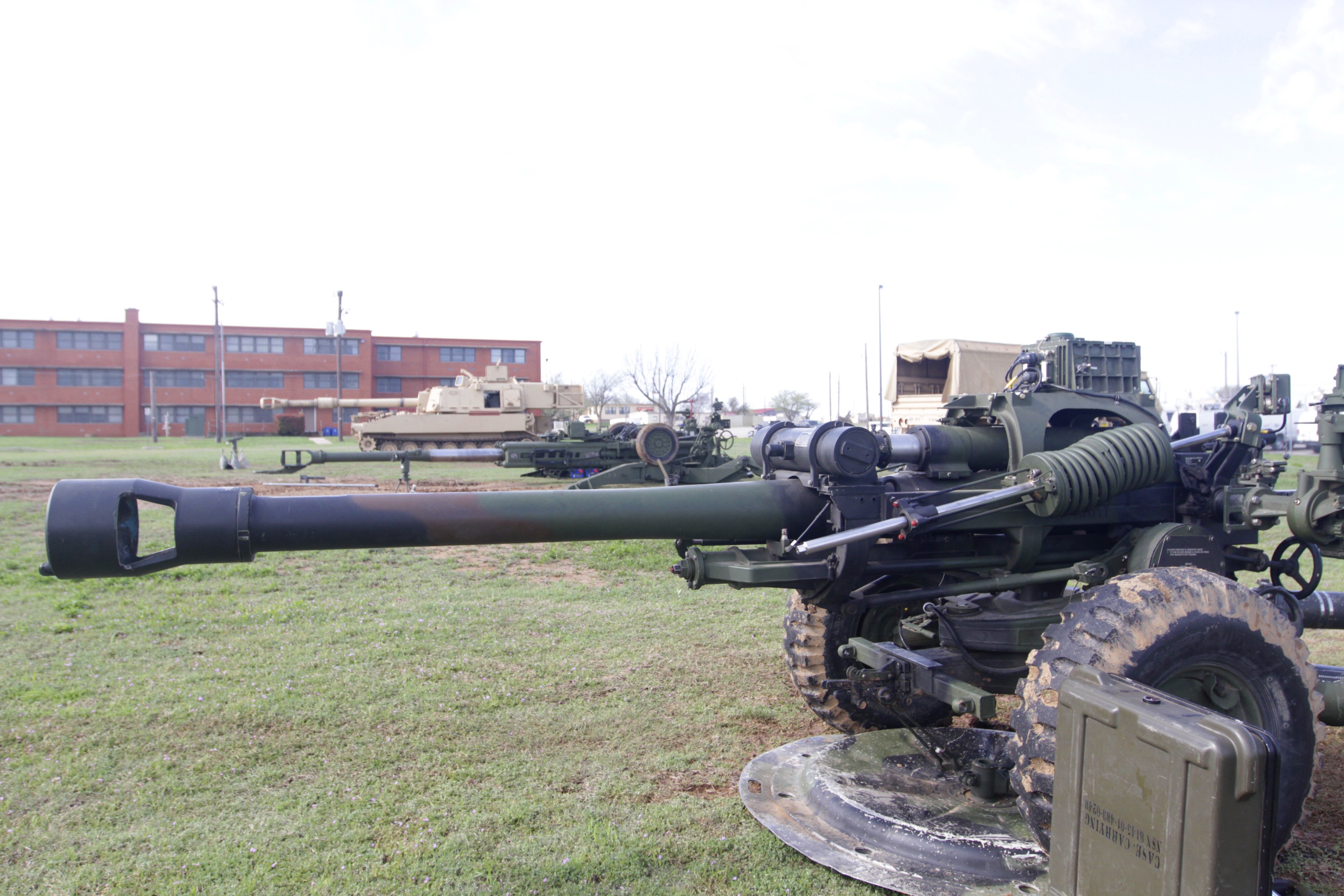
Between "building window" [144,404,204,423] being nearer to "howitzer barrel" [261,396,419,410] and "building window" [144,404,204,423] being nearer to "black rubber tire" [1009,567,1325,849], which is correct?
"howitzer barrel" [261,396,419,410]

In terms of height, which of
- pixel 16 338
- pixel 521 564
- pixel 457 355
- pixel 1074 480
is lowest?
pixel 521 564

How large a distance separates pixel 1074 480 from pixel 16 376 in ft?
226

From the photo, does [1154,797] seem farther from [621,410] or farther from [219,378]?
[621,410]

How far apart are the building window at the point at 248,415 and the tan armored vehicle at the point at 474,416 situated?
3113 centimetres

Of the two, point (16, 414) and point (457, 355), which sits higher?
point (457, 355)

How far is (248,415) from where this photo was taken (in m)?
61.1

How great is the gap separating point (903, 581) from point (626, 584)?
17.7ft

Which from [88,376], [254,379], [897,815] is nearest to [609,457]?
[897,815]

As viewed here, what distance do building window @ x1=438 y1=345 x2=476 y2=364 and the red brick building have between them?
0.20ft

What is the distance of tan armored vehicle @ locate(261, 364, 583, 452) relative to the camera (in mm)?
31375

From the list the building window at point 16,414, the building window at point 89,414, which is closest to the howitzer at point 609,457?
the building window at point 89,414

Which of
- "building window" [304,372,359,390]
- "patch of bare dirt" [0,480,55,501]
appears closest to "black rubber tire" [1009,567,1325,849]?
"patch of bare dirt" [0,480,55,501]

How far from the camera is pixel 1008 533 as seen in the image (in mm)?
4199

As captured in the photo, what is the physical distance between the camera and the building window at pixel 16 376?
2265 inches
